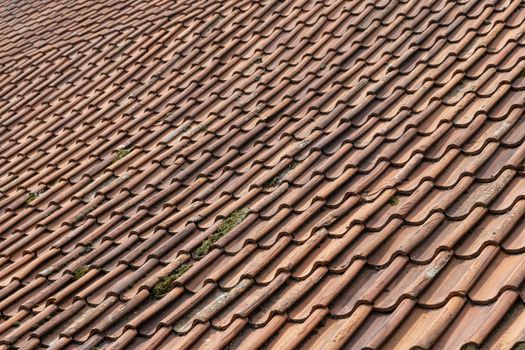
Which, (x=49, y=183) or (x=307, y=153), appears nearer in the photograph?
(x=307, y=153)

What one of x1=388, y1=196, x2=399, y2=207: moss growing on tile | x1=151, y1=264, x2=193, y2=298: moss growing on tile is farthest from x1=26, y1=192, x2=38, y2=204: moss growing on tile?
x1=388, y1=196, x2=399, y2=207: moss growing on tile

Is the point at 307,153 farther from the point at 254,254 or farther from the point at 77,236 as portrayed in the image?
the point at 77,236

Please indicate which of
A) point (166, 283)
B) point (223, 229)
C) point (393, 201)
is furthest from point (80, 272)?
point (393, 201)

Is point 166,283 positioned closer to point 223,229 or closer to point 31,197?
point 223,229

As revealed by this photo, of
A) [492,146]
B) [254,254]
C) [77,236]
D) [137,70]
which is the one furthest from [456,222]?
[137,70]

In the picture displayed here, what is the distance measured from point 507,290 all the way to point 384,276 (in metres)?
0.60

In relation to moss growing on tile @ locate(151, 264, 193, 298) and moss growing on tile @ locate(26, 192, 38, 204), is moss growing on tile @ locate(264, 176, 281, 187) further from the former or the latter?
moss growing on tile @ locate(26, 192, 38, 204)

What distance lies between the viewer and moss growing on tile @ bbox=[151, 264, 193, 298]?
4.01 metres

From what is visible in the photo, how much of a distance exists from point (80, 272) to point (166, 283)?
684 millimetres

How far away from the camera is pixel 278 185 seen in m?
4.45

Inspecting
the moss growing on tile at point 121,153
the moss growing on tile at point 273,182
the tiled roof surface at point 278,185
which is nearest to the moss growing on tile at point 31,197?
the tiled roof surface at point 278,185

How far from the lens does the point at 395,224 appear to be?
3.72 meters

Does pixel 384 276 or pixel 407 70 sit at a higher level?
pixel 407 70

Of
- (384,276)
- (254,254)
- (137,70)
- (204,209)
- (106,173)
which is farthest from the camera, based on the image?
(137,70)
